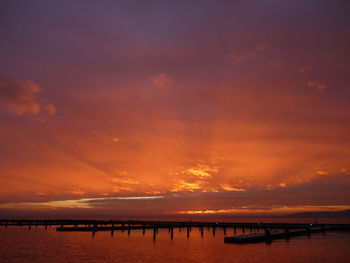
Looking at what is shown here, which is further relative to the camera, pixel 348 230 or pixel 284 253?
pixel 348 230

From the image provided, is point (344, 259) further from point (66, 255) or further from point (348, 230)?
point (348, 230)

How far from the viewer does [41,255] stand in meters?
47.1

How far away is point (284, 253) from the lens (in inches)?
1912

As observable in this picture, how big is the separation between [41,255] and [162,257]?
19909 mm

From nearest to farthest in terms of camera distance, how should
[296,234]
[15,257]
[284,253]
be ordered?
[15,257], [284,253], [296,234]

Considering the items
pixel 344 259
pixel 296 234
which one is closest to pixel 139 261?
pixel 344 259

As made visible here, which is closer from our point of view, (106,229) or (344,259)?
(344,259)

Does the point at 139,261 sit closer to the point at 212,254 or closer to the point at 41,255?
the point at 212,254

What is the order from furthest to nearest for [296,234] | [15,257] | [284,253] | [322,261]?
[296,234], [284,253], [15,257], [322,261]

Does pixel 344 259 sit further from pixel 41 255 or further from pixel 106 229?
pixel 106 229

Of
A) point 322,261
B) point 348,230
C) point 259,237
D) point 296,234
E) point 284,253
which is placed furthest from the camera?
point 348,230

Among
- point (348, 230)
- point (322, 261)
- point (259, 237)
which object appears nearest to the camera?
point (322, 261)

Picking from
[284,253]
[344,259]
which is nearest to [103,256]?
[284,253]

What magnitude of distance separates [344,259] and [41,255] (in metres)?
47.6
